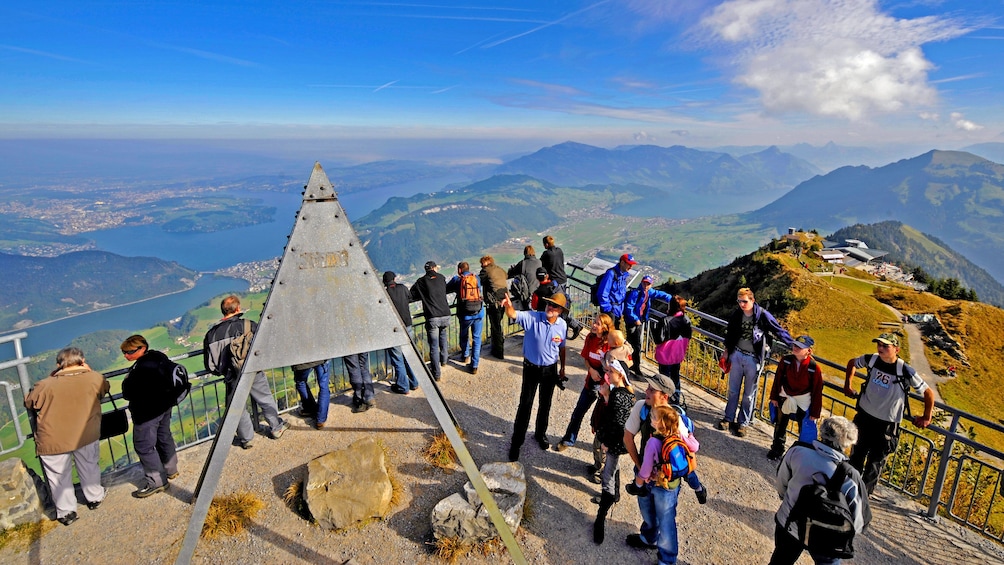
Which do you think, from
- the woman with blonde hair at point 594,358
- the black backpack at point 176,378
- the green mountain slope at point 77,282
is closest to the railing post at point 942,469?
the woman with blonde hair at point 594,358

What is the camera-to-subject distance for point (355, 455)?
548cm

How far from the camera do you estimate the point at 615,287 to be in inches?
313

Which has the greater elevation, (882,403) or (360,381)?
(882,403)

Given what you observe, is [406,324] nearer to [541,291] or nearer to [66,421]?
[541,291]

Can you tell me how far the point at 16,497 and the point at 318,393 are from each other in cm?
312

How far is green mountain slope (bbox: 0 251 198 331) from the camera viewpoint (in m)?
128

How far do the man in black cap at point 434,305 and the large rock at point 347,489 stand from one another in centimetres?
261

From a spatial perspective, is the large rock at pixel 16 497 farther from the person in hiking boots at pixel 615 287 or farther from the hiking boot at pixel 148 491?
the person in hiking boots at pixel 615 287

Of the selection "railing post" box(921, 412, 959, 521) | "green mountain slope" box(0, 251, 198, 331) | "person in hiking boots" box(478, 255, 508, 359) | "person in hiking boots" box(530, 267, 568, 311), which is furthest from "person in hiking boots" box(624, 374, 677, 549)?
"green mountain slope" box(0, 251, 198, 331)

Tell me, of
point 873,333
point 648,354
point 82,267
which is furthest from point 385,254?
point 648,354

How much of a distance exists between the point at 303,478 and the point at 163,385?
6.20 feet

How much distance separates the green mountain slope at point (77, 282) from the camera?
128m

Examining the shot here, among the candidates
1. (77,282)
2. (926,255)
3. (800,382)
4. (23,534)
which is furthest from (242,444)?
(926,255)

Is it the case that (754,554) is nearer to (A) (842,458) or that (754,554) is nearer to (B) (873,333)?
(A) (842,458)
